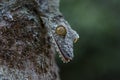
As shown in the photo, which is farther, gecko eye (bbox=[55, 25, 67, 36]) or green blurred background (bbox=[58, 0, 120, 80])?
green blurred background (bbox=[58, 0, 120, 80])

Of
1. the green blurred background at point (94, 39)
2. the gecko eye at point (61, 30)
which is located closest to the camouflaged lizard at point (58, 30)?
the gecko eye at point (61, 30)

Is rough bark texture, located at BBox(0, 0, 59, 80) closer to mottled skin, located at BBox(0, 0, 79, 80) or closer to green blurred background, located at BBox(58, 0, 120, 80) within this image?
mottled skin, located at BBox(0, 0, 79, 80)

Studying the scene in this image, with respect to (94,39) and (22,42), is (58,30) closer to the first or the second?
(22,42)

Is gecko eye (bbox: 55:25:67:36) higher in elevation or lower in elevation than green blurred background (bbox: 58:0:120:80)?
higher

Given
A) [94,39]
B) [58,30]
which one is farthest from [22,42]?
[94,39]

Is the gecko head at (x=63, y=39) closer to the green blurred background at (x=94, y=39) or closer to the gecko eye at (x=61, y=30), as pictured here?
→ the gecko eye at (x=61, y=30)

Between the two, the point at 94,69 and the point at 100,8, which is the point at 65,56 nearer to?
the point at 100,8


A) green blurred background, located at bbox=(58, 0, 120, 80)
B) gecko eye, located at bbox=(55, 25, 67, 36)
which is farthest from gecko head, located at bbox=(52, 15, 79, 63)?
green blurred background, located at bbox=(58, 0, 120, 80)
